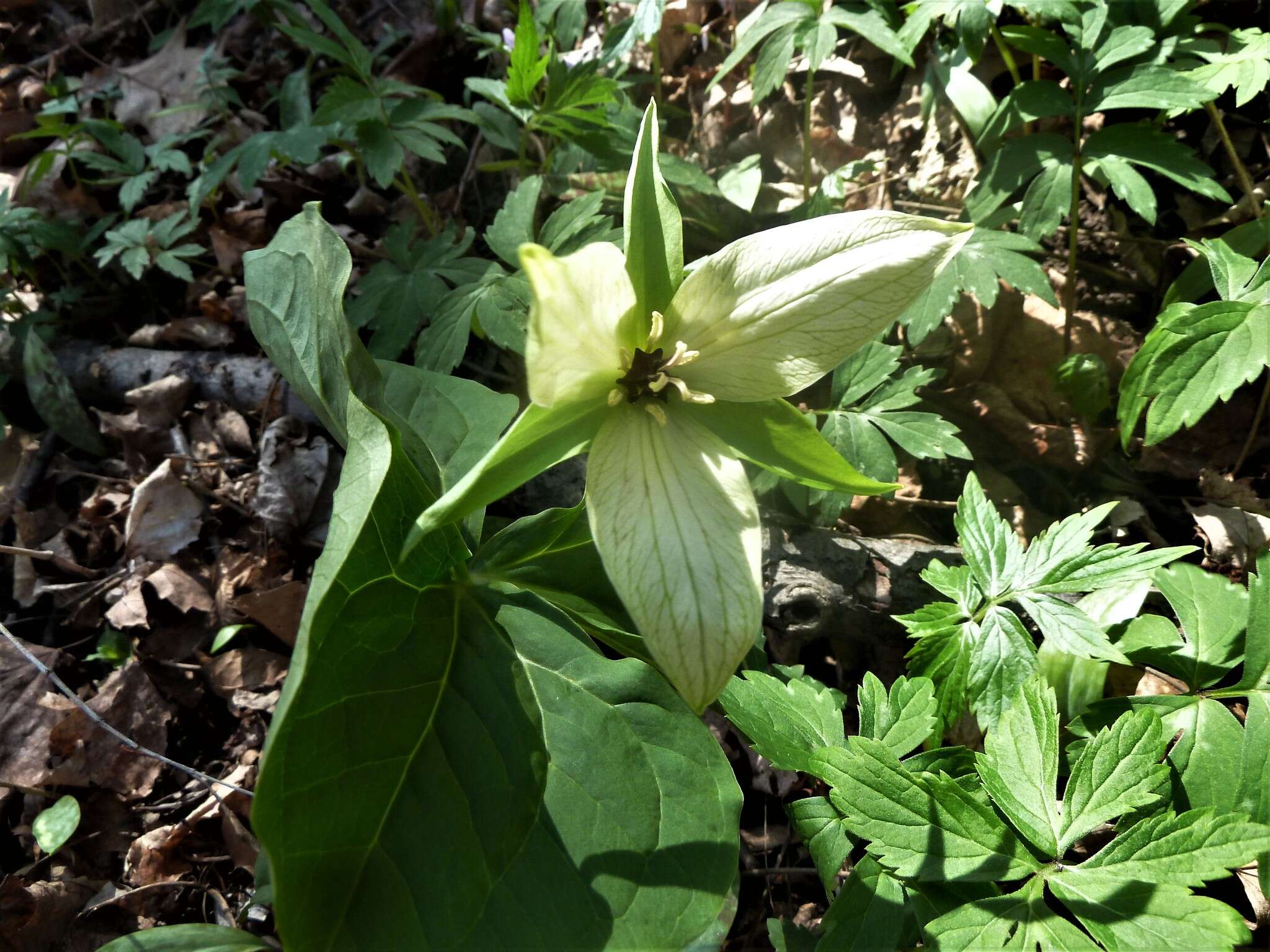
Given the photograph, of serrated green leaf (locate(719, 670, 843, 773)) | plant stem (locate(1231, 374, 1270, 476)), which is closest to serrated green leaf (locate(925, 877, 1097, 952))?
serrated green leaf (locate(719, 670, 843, 773))

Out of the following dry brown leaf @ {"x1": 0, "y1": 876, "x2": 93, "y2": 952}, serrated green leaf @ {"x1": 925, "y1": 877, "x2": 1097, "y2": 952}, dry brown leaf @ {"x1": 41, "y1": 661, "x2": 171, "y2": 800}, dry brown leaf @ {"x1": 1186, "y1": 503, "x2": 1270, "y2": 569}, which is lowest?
dry brown leaf @ {"x1": 0, "y1": 876, "x2": 93, "y2": 952}

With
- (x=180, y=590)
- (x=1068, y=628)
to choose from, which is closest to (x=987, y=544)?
(x=1068, y=628)

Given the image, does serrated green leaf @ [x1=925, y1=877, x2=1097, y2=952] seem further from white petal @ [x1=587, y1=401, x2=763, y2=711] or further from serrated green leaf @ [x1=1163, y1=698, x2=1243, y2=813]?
white petal @ [x1=587, y1=401, x2=763, y2=711]

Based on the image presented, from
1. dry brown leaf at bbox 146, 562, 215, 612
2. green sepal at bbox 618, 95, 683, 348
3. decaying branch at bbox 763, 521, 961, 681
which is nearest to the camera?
green sepal at bbox 618, 95, 683, 348

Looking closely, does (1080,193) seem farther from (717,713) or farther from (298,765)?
(298,765)

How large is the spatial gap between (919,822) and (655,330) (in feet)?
2.75

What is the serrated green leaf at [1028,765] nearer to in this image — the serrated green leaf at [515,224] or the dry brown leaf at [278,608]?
the serrated green leaf at [515,224]

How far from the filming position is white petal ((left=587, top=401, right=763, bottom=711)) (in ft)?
3.35

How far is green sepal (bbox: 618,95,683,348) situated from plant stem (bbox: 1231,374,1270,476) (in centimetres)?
160

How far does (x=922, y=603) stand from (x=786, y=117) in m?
1.83

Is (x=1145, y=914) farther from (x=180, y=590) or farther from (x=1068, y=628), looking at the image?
(x=180, y=590)

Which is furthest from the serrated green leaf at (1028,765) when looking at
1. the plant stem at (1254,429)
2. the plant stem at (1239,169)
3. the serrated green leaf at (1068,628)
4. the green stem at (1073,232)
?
the plant stem at (1239,169)

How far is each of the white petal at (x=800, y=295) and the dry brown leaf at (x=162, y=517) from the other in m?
1.89

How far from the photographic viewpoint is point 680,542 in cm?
107
